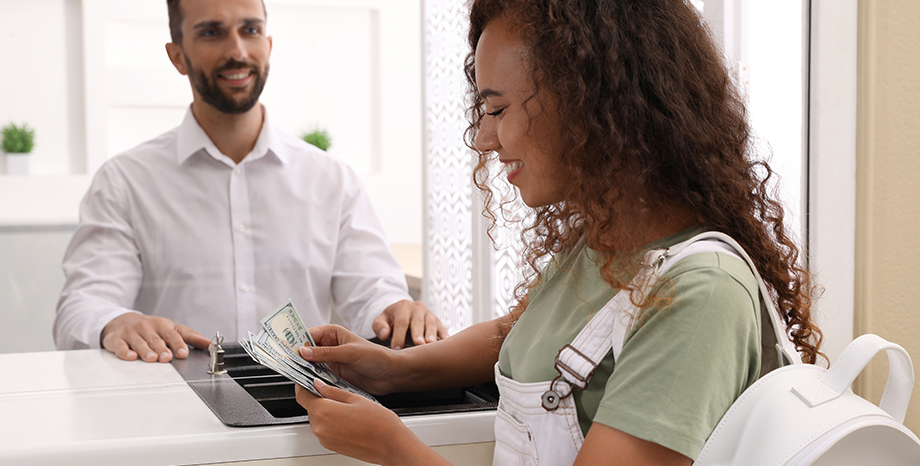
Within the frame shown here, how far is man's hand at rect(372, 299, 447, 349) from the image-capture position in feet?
4.68

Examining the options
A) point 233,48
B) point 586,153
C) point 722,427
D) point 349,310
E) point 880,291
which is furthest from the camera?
point 349,310

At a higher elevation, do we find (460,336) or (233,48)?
(233,48)

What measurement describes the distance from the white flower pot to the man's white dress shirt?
6.0 inches

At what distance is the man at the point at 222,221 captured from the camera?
1784mm

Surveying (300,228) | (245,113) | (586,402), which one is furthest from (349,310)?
(586,402)

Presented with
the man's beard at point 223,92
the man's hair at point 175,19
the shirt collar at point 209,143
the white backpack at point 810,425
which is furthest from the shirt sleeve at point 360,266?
the white backpack at point 810,425

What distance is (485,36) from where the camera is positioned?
84cm

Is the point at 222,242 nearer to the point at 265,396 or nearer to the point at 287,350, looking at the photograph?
the point at 265,396

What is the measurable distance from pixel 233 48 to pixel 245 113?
0.15 m

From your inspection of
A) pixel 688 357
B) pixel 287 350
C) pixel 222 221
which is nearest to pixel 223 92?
pixel 222 221

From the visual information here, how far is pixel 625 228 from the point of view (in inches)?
30.2

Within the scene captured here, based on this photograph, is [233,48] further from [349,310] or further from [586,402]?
[586,402]

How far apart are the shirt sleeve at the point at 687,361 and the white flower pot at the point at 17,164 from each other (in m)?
1.59

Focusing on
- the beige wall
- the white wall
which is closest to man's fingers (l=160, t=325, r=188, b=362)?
the white wall
